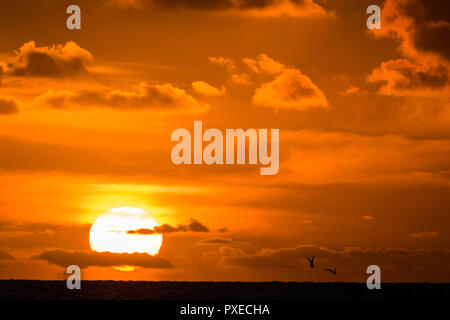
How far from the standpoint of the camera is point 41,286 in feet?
509
